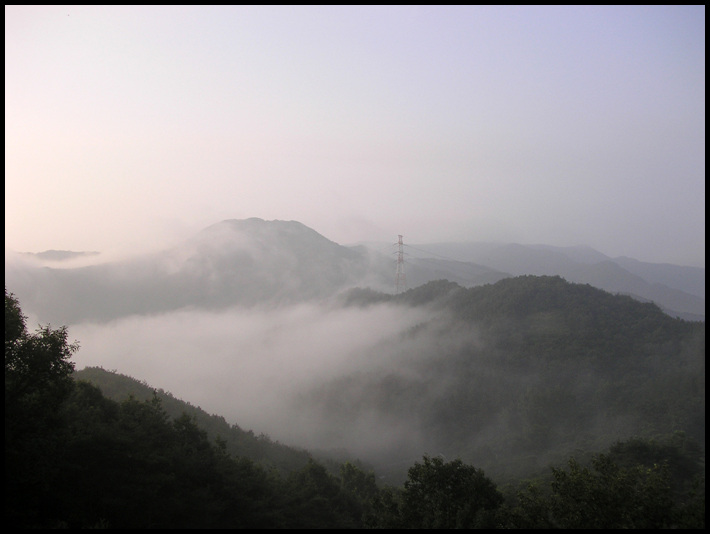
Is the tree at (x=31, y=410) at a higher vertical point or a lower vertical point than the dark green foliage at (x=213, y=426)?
higher

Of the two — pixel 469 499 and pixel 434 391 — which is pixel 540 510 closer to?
pixel 469 499

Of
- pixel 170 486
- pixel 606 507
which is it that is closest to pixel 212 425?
pixel 170 486

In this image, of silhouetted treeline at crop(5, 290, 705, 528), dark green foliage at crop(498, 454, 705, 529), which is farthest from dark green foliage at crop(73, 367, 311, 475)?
dark green foliage at crop(498, 454, 705, 529)

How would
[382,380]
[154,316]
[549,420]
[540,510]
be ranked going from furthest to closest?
[154,316] → [382,380] → [549,420] → [540,510]

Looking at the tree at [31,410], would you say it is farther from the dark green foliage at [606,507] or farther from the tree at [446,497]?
the dark green foliage at [606,507]

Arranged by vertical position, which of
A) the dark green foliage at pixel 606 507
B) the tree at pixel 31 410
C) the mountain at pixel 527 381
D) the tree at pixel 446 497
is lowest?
the mountain at pixel 527 381

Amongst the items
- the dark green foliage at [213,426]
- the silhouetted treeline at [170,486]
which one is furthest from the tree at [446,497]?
the dark green foliage at [213,426]

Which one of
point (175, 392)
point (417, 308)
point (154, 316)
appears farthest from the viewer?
point (154, 316)

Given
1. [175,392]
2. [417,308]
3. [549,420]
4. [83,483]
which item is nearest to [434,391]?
[549,420]

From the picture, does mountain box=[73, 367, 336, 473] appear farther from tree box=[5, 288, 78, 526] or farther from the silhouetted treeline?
tree box=[5, 288, 78, 526]
